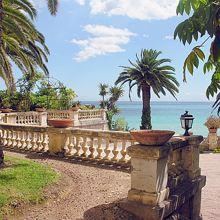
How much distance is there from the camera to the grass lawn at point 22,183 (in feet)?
19.0

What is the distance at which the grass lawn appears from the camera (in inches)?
228

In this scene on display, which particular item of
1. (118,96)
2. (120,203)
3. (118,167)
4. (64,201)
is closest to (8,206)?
(64,201)

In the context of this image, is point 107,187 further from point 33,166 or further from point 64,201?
point 33,166

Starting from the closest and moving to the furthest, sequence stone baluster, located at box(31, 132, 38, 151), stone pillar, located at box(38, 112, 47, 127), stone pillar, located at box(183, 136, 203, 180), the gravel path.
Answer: the gravel path < stone pillar, located at box(183, 136, 203, 180) < stone baluster, located at box(31, 132, 38, 151) < stone pillar, located at box(38, 112, 47, 127)

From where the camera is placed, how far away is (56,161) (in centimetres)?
959

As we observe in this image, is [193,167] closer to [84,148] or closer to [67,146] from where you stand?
[84,148]

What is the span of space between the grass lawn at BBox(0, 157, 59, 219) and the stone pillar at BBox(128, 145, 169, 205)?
6.66ft

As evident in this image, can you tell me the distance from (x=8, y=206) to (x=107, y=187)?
2251 mm

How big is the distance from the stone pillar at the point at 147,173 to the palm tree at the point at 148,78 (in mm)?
27172

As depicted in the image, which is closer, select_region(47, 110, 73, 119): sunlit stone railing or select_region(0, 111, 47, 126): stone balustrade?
select_region(0, 111, 47, 126): stone balustrade

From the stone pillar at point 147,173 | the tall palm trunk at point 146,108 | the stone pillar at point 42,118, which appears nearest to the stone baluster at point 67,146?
the stone pillar at point 147,173

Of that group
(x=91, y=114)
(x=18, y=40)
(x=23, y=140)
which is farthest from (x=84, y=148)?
(x=91, y=114)

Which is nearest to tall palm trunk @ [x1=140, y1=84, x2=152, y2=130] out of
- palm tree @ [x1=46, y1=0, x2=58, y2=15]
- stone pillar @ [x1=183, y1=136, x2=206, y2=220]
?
palm tree @ [x1=46, y1=0, x2=58, y2=15]

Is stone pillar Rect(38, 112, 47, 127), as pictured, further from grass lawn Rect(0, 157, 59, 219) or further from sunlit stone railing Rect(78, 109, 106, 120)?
grass lawn Rect(0, 157, 59, 219)
